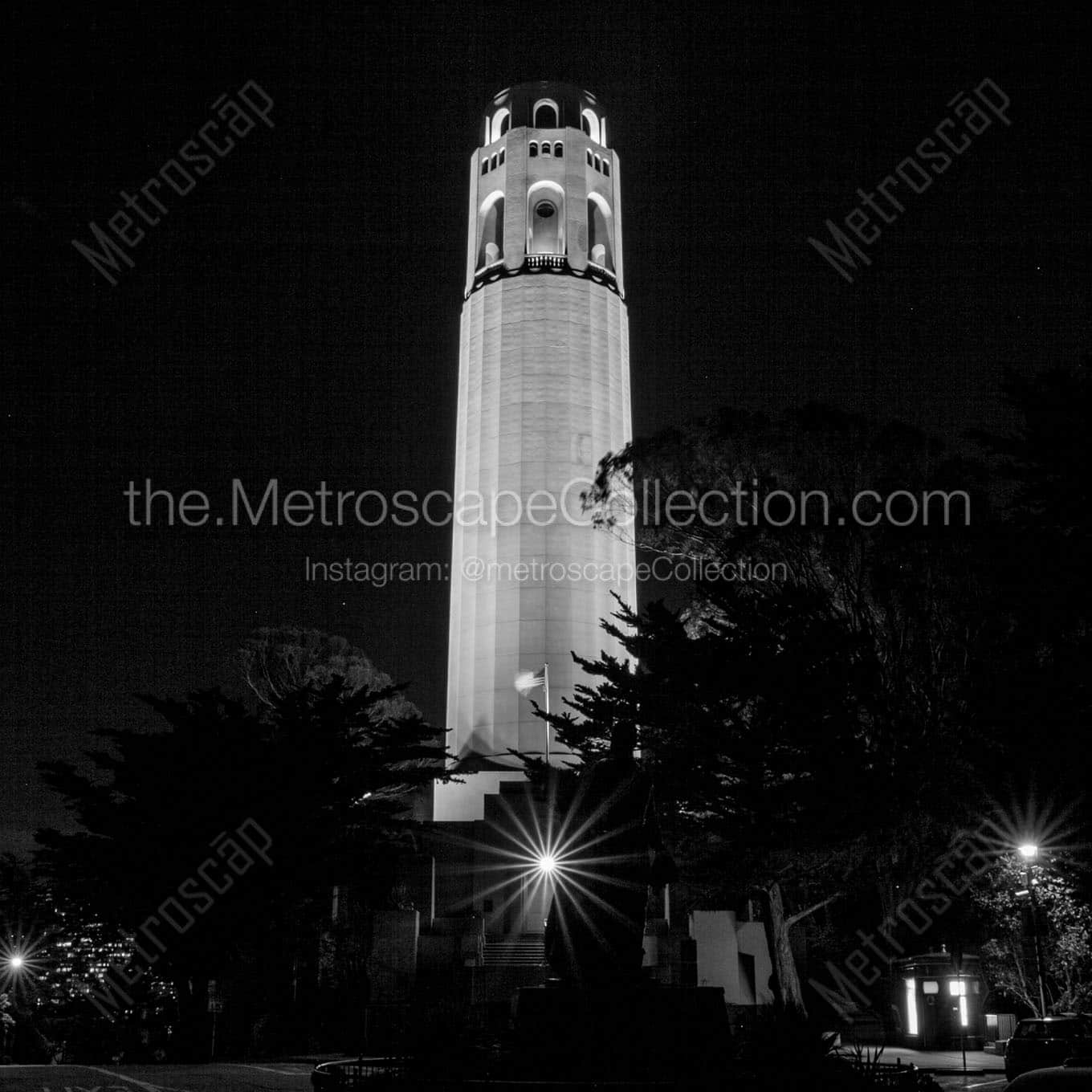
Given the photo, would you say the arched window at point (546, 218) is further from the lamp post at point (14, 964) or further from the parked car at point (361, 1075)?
the parked car at point (361, 1075)

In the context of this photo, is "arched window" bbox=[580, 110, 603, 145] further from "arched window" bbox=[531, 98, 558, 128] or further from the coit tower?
"arched window" bbox=[531, 98, 558, 128]

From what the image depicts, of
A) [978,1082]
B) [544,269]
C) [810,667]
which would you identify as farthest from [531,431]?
[978,1082]

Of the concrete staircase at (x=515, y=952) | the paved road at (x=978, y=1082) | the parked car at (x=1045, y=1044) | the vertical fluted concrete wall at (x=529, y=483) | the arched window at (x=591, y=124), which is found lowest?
the paved road at (x=978, y=1082)

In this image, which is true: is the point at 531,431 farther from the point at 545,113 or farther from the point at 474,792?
the point at 545,113

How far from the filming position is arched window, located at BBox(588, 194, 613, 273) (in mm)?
56969

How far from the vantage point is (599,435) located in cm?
5375

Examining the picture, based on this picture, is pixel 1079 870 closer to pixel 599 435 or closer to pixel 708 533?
pixel 708 533

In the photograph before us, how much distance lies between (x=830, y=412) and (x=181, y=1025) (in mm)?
21132

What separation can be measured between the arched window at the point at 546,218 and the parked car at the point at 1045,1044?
42275 mm

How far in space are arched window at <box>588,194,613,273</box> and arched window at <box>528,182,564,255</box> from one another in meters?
1.56

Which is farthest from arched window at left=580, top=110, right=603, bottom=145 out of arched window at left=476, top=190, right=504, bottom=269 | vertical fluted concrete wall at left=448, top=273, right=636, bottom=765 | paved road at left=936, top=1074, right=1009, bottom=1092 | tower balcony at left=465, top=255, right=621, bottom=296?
paved road at left=936, top=1074, right=1009, bottom=1092

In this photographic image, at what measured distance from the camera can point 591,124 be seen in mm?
60594

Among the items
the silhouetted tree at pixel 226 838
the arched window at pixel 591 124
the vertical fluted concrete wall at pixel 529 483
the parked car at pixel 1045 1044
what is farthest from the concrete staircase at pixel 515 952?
the arched window at pixel 591 124

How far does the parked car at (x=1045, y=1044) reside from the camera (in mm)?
20812
